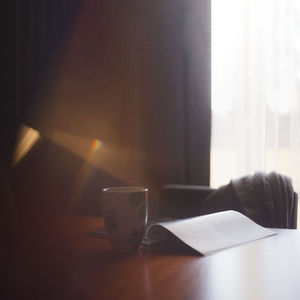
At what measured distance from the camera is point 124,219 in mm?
739

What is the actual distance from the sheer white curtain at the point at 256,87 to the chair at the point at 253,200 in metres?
0.55

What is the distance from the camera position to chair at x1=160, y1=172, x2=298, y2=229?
4.75ft

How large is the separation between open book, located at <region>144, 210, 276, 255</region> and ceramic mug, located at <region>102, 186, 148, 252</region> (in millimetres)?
53

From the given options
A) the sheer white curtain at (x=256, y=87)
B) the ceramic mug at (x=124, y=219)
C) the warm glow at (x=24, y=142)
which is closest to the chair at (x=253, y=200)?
the sheer white curtain at (x=256, y=87)

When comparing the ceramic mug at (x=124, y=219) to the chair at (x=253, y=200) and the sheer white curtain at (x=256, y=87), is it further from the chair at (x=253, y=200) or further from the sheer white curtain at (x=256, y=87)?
the sheer white curtain at (x=256, y=87)

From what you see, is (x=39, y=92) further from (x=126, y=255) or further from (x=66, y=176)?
(x=126, y=255)

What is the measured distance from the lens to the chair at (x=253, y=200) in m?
1.45

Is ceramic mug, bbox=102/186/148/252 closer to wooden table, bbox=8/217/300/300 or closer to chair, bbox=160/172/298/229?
wooden table, bbox=8/217/300/300

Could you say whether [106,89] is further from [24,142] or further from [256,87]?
[256,87]

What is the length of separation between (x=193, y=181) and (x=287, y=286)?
166 centimetres

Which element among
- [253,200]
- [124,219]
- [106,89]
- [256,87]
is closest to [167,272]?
[124,219]

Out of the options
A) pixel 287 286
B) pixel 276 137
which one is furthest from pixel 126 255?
pixel 276 137

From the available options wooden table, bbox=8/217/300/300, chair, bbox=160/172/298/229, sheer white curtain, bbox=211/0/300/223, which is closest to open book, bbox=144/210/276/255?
wooden table, bbox=8/217/300/300

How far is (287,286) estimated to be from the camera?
55 centimetres
